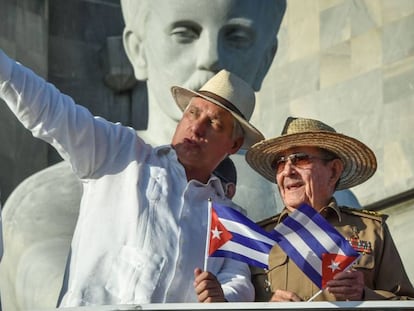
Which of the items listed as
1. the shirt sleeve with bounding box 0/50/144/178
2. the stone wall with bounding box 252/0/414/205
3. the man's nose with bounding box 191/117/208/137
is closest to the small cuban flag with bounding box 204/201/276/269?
the man's nose with bounding box 191/117/208/137

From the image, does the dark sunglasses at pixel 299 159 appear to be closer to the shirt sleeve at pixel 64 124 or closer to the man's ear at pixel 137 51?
the shirt sleeve at pixel 64 124

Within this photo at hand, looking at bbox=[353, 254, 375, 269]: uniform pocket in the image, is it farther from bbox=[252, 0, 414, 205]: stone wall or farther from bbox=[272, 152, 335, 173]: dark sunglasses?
bbox=[252, 0, 414, 205]: stone wall

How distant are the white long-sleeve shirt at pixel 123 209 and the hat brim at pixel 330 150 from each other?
0.97 ft

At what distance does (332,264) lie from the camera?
41.0ft

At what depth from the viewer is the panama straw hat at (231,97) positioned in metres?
13.5

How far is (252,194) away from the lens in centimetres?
1719

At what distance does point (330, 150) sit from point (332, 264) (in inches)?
33.4

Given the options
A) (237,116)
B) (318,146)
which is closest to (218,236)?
(318,146)

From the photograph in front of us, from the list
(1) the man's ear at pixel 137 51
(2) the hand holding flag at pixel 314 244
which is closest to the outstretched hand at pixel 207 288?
(2) the hand holding flag at pixel 314 244

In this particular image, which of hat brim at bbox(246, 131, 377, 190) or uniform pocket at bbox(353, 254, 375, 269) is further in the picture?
hat brim at bbox(246, 131, 377, 190)

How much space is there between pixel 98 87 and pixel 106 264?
24.1 ft

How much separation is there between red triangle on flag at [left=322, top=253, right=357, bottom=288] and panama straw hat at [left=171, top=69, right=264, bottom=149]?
4.04 ft

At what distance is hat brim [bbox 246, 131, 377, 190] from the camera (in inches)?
514

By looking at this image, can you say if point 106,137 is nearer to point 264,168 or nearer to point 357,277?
point 264,168
